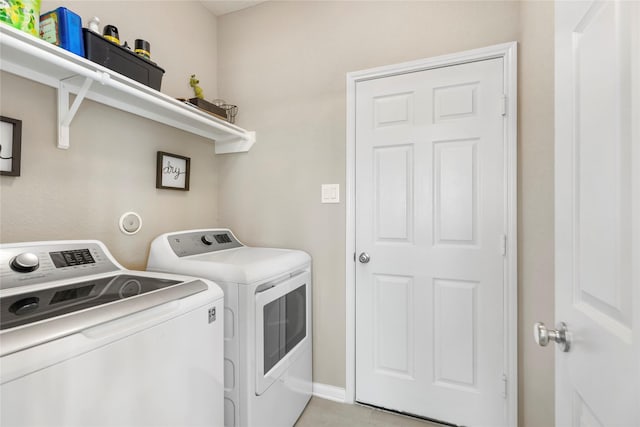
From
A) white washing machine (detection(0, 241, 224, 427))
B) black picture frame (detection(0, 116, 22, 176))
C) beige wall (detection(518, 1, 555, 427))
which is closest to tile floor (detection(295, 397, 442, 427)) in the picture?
beige wall (detection(518, 1, 555, 427))

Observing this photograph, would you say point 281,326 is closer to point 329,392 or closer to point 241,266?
point 241,266

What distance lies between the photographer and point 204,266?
1416mm

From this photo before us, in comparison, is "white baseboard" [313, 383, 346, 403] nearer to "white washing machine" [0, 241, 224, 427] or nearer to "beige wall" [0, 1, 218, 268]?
"white washing machine" [0, 241, 224, 427]

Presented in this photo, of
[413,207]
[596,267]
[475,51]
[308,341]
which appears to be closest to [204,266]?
[308,341]

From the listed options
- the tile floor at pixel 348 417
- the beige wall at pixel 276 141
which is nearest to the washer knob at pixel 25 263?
the beige wall at pixel 276 141

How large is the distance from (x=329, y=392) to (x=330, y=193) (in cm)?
131

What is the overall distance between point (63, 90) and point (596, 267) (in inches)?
77.5

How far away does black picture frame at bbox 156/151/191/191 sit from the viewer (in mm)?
1787

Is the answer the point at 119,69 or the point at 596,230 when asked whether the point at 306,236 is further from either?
the point at 596,230

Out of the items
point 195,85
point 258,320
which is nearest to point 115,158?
point 195,85

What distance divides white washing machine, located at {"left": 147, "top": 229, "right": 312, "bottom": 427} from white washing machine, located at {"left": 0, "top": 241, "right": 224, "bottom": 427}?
0.16 m

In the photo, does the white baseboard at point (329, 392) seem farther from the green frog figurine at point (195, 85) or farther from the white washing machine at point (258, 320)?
the green frog figurine at point (195, 85)

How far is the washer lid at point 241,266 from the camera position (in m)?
1.34

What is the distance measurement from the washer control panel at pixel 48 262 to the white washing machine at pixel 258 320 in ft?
0.98
